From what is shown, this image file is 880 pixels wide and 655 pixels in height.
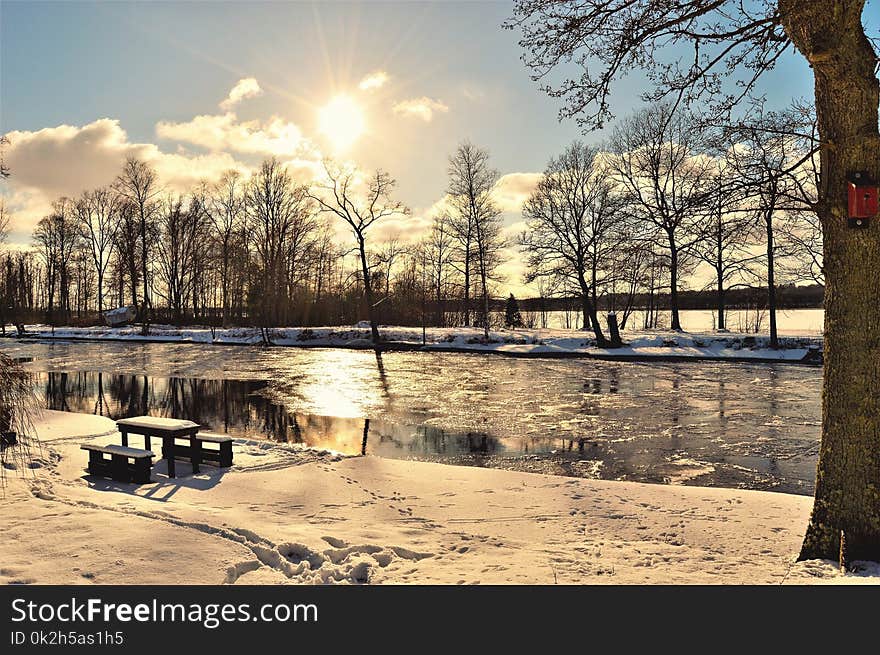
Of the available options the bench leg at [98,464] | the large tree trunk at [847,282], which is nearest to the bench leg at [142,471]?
the bench leg at [98,464]

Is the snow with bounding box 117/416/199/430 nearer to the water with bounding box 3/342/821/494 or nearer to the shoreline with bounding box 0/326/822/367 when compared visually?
the water with bounding box 3/342/821/494

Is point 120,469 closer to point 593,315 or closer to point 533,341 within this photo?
point 593,315

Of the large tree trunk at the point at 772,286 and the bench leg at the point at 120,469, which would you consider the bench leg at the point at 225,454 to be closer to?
the bench leg at the point at 120,469

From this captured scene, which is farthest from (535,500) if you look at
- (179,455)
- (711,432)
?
(711,432)

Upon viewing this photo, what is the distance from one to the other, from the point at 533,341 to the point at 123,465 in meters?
29.1

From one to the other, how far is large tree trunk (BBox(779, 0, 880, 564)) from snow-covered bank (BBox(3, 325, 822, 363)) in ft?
82.4

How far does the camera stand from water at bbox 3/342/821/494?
10.0 meters

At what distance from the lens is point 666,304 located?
64.1 metres

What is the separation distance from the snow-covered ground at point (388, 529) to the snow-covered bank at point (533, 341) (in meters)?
23.7

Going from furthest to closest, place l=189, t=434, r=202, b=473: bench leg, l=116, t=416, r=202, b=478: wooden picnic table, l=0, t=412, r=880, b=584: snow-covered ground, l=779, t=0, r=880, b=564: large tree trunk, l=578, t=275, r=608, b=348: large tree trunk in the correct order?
l=578, t=275, r=608, b=348: large tree trunk → l=189, t=434, r=202, b=473: bench leg → l=116, t=416, r=202, b=478: wooden picnic table → l=779, t=0, r=880, b=564: large tree trunk → l=0, t=412, r=880, b=584: snow-covered ground

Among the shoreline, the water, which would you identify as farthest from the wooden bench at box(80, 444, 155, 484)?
the shoreline

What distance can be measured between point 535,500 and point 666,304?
61278 mm
